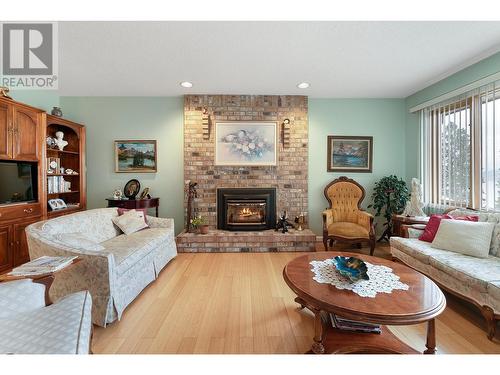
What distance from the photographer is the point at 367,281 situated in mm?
1532

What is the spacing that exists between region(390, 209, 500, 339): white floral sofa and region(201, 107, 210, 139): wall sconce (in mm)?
3359

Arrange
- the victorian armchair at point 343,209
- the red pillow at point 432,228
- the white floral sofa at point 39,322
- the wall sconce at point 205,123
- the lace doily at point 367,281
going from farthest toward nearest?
1. the wall sconce at point 205,123
2. the victorian armchair at point 343,209
3. the red pillow at point 432,228
4. the lace doily at point 367,281
5. the white floral sofa at point 39,322

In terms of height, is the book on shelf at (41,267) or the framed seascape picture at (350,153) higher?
the framed seascape picture at (350,153)

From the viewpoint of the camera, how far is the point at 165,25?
2080 mm

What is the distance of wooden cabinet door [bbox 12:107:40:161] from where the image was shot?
2.78 m

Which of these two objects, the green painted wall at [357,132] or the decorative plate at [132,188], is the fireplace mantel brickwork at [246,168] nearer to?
the green painted wall at [357,132]

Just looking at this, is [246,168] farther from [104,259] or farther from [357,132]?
[104,259]

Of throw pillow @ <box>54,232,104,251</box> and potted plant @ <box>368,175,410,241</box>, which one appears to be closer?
throw pillow @ <box>54,232,104,251</box>

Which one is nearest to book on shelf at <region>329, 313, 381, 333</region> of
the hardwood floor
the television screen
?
Answer: the hardwood floor

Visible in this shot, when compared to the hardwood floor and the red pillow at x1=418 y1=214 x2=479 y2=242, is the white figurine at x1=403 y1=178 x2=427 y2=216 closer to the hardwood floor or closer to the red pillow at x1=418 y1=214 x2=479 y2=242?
the red pillow at x1=418 y1=214 x2=479 y2=242

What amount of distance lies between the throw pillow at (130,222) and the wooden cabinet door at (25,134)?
1.44 meters

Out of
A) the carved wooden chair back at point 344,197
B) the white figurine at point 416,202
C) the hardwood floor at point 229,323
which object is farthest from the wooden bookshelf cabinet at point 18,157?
the white figurine at point 416,202

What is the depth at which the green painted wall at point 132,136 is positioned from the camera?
13.4 ft

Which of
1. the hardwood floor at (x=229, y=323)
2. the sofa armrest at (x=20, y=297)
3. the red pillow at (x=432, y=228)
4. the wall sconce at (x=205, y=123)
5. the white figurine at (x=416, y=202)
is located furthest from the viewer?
the wall sconce at (x=205, y=123)
